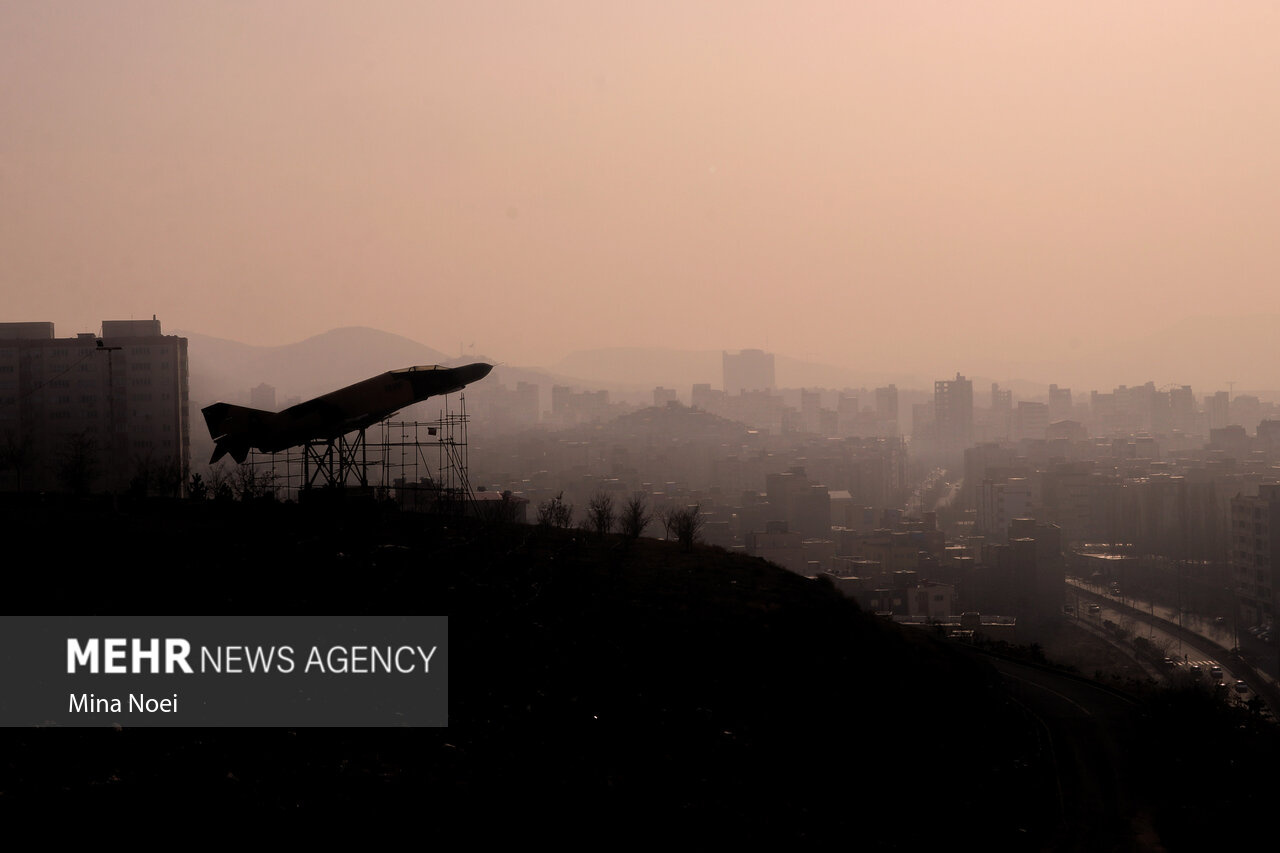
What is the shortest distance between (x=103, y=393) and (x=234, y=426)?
115 ft

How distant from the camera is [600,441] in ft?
452

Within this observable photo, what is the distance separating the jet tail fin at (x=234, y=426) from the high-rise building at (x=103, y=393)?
93.3ft

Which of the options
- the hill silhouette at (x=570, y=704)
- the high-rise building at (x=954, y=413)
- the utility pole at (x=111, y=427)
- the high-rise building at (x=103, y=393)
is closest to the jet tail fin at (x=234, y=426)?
the hill silhouette at (x=570, y=704)

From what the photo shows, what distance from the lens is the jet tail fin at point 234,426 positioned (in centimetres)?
2233

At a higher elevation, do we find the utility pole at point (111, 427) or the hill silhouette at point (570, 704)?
the utility pole at point (111, 427)

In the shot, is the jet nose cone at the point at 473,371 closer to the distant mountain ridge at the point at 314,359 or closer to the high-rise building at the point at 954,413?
the distant mountain ridge at the point at 314,359

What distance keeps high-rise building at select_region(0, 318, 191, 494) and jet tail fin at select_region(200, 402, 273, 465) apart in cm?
2843

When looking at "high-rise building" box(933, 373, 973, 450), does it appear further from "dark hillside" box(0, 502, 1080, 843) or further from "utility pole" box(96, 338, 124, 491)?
"dark hillside" box(0, 502, 1080, 843)

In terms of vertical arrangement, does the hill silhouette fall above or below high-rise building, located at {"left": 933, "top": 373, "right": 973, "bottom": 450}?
below

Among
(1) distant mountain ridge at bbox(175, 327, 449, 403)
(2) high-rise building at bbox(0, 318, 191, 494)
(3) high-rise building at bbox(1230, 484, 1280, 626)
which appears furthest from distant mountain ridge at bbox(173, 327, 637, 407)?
(3) high-rise building at bbox(1230, 484, 1280, 626)

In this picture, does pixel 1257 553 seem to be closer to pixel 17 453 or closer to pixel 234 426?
pixel 234 426

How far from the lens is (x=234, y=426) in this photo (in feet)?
73.3

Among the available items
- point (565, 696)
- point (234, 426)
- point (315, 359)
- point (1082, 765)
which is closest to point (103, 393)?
point (234, 426)

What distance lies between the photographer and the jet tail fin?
22328 mm
